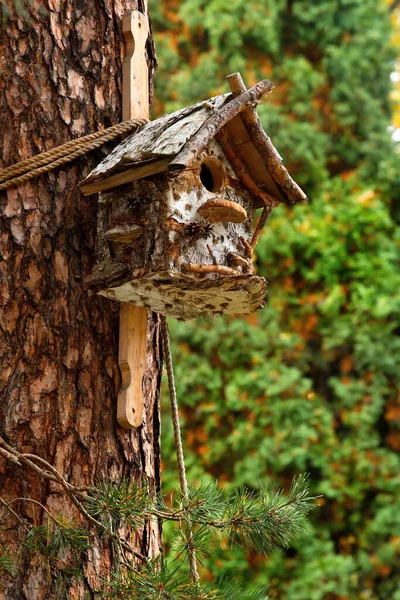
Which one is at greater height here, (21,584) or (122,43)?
(122,43)

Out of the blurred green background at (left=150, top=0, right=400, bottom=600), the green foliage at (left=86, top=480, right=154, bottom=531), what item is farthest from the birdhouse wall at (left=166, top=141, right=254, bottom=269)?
the blurred green background at (left=150, top=0, right=400, bottom=600)

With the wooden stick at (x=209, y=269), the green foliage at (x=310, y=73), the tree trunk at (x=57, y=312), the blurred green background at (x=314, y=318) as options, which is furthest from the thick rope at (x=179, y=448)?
the green foliage at (x=310, y=73)

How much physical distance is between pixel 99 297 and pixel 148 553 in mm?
573

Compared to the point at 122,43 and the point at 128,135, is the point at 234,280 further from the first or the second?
the point at 122,43

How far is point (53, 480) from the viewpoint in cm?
146

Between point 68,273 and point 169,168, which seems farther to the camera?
point 68,273

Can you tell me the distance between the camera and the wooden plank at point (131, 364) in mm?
1660

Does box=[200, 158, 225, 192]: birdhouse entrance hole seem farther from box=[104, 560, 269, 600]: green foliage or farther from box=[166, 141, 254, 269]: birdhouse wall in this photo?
box=[104, 560, 269, 600]: green foliage

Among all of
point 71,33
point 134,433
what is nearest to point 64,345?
point 134,433

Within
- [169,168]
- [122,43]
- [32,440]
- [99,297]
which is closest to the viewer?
[169,168]

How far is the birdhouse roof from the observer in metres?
1.49

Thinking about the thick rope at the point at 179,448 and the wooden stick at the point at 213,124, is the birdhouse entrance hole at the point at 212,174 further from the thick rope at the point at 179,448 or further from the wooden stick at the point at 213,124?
the thick rope at the point at 179,448

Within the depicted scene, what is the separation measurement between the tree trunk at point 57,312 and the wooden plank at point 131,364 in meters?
0.02

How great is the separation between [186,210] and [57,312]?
35 centimetres
